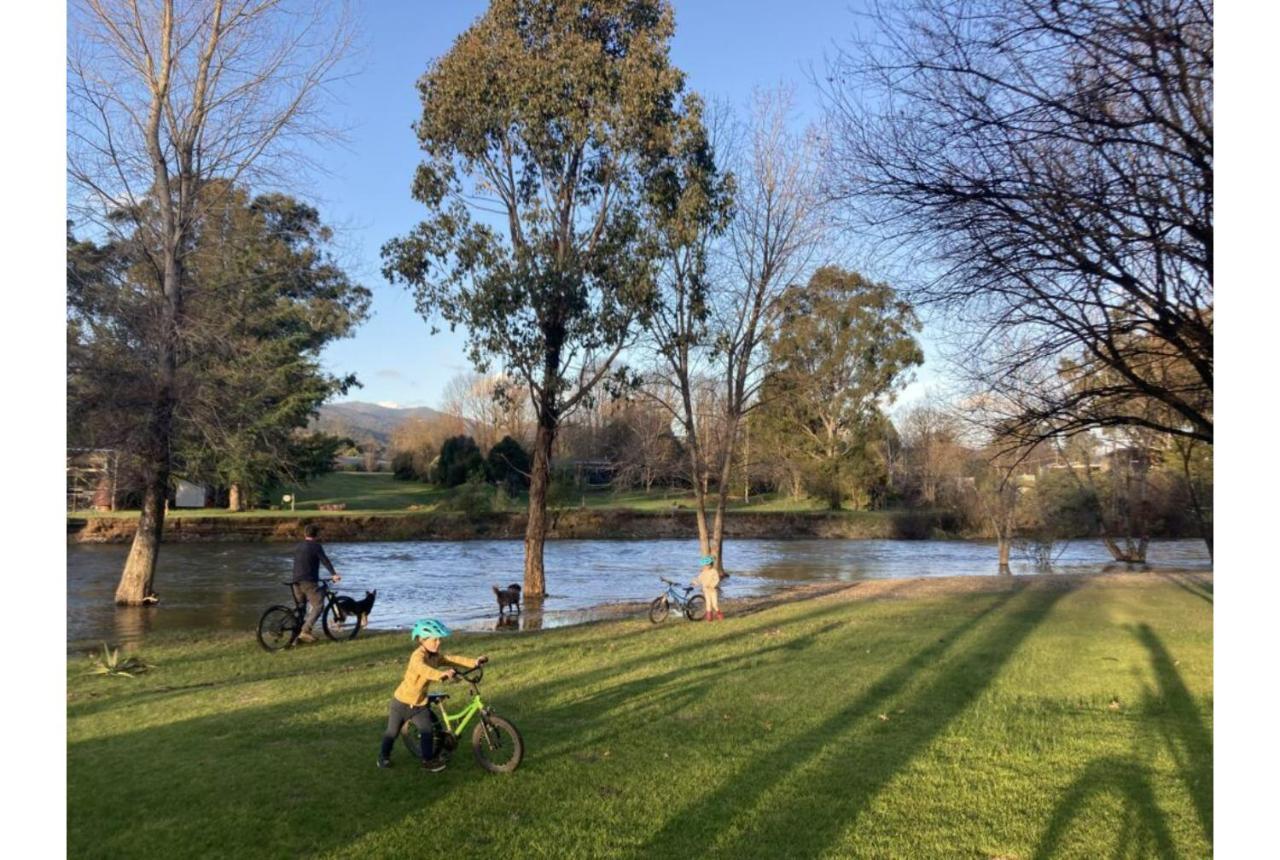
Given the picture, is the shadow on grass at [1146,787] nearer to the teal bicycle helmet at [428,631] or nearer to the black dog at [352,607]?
the teal bicycle helmet at [428,631]

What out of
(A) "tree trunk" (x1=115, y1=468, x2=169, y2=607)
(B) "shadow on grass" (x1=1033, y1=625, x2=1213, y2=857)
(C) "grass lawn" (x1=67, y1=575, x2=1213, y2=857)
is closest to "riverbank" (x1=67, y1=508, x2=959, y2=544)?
(A) "tree trunk" (x1=115, y1=468, x2=169, y2=607)

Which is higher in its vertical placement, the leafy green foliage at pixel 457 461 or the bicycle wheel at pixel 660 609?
the leafy green foliage at pixel 457 461

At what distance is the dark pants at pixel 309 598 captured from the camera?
1271 centimetres

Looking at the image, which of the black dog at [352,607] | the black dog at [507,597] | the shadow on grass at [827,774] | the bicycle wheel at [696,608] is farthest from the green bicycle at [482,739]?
the black dog at [507,597]

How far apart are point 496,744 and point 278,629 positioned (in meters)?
7.45

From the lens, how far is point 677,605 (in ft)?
52.3

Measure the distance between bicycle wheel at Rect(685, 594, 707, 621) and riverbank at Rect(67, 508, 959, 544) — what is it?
28222 mm

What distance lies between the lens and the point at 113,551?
31781 mm

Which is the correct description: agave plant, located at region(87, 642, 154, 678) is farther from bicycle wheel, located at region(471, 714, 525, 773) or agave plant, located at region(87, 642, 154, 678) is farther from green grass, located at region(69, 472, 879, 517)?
green grass, located at region(69, 472, 879, 517)

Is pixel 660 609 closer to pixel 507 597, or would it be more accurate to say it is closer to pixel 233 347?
pixel 507 597

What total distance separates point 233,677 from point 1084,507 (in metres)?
30.6

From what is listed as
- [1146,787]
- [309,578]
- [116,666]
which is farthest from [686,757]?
[309,578]

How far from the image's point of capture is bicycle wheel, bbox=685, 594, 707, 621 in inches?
614

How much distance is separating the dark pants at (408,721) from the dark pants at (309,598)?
23.6 ft
